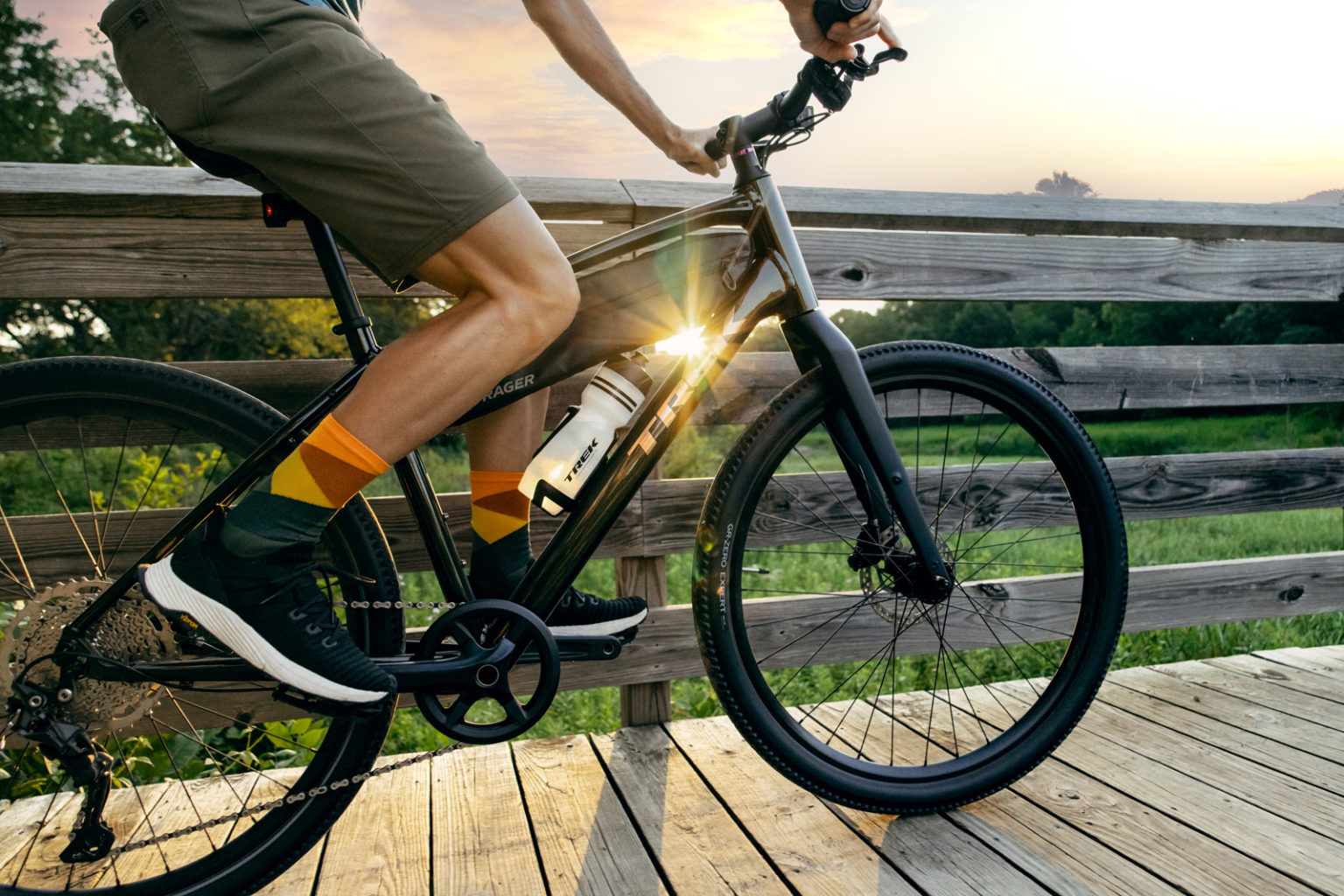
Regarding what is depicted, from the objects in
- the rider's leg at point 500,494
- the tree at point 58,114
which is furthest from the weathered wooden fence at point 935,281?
the tree at point 58,114

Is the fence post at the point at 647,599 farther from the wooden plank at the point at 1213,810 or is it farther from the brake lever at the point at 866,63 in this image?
the brake lever at the point at 866,63

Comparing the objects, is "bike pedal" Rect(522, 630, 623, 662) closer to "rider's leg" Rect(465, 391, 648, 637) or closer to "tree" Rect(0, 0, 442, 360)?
"rider's leg" Rect(465, 391, 648, 637)

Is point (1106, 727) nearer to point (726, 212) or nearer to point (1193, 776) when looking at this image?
point (1193, 776)

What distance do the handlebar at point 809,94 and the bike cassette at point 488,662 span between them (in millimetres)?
894

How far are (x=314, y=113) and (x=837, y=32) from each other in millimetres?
814

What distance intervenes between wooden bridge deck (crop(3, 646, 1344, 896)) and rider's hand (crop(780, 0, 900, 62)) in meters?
1.39

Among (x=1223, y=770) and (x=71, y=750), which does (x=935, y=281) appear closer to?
(x=1223, y=770)

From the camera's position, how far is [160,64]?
1.14 metres

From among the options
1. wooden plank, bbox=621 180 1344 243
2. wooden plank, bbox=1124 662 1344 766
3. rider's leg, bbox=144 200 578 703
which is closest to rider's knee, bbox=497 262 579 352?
rider's leg, bbox=144 200 578 703

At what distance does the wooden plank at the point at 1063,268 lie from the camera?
217 centimetres

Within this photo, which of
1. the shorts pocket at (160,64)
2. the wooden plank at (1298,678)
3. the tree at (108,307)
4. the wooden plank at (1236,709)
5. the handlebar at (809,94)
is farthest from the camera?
the tree at (108,307)

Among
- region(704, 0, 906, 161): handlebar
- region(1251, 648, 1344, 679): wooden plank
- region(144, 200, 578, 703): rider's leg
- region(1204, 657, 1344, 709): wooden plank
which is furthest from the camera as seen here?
region(1251, 648, 1344, 679): wooden plank

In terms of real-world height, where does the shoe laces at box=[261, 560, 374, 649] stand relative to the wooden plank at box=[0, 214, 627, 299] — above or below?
below

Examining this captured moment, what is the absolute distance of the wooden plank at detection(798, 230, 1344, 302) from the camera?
2.17 metres
